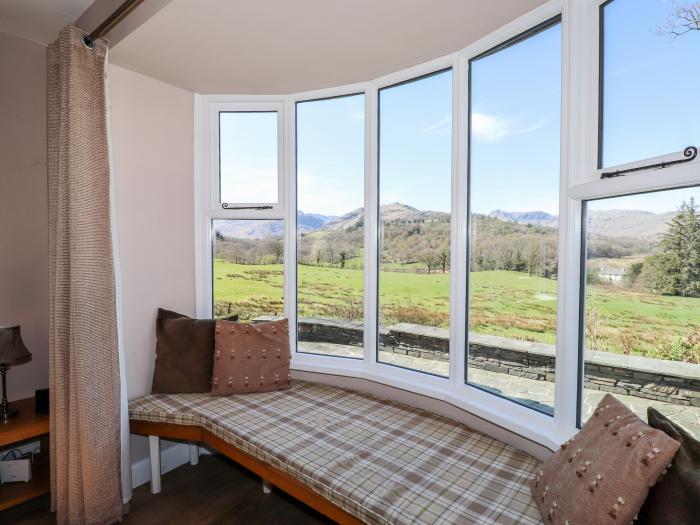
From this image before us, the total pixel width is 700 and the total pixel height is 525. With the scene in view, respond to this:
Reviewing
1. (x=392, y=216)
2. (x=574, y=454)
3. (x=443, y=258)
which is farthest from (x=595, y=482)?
(x=392, y=216)

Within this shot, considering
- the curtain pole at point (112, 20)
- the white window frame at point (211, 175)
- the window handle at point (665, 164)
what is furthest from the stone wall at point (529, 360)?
the curtain pole at point (112, 20)

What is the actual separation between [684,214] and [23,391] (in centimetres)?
311

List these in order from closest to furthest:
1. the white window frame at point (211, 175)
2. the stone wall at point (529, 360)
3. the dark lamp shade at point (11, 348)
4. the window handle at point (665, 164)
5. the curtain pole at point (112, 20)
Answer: the window handle at point (665, 164) → the stone wall at point (529, 360) → the curtain pole at point (112, 20) → the dark lamp shade at point (11, 348) → the white window frame at point (211, 175)

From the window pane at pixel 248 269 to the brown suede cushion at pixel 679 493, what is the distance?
2146 mm

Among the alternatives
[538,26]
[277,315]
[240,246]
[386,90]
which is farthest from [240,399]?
[538,26]

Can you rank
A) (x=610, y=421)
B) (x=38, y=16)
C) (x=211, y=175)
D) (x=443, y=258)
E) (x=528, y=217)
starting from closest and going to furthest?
(x=610, y=421)
(x=528, y=217)
(x=38, y=16)
(x=443, y=258)
(x=211, y=175)

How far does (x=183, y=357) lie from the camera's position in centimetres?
233

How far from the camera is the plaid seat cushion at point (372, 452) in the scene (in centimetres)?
133

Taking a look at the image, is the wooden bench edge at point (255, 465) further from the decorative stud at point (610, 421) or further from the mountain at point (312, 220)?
the mountain at point (312, 220)

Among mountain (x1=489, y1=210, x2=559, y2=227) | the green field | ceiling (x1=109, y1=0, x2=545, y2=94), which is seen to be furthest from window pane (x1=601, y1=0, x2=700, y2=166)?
the green field

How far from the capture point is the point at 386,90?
2379 mm

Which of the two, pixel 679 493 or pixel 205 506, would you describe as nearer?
pixel 679 493

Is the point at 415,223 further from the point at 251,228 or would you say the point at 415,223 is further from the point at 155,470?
the point at 155,470

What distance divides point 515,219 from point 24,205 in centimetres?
255
